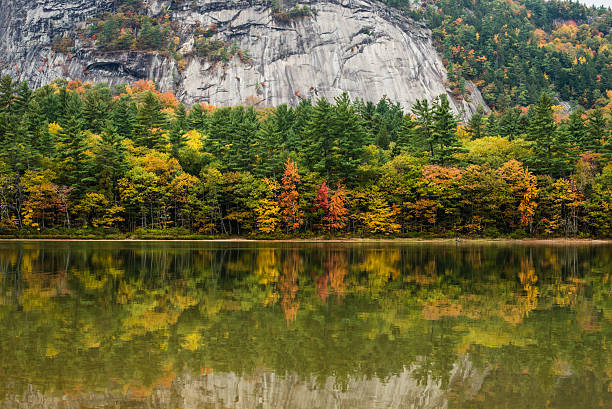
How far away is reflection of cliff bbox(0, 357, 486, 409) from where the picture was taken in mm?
6566

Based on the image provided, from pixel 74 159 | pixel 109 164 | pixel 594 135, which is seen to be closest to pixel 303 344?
pixel 109 164

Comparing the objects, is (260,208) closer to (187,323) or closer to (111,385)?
(187,323)

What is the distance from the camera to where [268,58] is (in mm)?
124438

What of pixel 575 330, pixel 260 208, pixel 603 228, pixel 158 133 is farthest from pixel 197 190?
pixel 575 330

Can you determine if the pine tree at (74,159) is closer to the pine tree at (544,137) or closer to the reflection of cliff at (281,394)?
the pine tree at (544,137)

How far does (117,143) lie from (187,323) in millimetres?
52513

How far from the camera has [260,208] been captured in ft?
181

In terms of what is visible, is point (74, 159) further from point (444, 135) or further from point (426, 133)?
point (444, 135)

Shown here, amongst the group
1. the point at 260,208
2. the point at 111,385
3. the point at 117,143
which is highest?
the point at 117,143

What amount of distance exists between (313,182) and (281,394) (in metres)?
50.9

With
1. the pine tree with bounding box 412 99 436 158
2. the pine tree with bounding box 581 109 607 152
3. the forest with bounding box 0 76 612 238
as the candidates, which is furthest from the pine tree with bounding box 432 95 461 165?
the pine tree with bounding box 581 109 607 152

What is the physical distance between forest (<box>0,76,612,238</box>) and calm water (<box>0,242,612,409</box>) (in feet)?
125

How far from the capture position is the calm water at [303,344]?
688cm

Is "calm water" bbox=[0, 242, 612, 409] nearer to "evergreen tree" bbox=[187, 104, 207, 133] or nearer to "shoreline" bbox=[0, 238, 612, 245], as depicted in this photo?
"shoreline" bbox=[0, 238, 612, 245]
